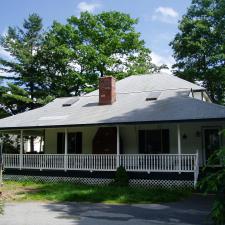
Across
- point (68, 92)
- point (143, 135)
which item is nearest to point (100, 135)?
point (143, 135)

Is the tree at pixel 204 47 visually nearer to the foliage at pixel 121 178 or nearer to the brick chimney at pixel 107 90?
the brick chimney at pixel 107 90

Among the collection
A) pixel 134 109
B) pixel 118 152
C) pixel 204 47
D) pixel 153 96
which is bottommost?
pixel 118 152

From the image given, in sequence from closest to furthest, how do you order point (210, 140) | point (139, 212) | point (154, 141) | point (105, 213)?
point (105, 213) < point (139, 212) < point (210, 140) < point (154, 141)

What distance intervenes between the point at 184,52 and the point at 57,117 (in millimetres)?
22098

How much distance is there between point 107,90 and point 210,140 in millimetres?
6920

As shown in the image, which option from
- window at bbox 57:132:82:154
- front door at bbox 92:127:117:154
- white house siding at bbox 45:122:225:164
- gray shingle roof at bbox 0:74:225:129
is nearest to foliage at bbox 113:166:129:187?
gray shingle roof at bbox 0:74:225:129

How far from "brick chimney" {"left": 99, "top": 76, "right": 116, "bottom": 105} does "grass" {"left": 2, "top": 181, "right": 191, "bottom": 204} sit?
6.87m

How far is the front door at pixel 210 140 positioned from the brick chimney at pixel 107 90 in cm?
609

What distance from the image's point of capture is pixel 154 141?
2069 cm

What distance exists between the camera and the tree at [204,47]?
38.1m

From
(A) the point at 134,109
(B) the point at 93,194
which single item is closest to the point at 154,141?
(A) the point at 134,109

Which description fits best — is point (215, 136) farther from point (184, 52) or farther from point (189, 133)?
point (184, 52)

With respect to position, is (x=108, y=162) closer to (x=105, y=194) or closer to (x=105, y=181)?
(x=105, y=181)

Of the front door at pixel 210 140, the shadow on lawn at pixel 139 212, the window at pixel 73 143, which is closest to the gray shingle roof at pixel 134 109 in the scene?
the window at pixel 73 143
